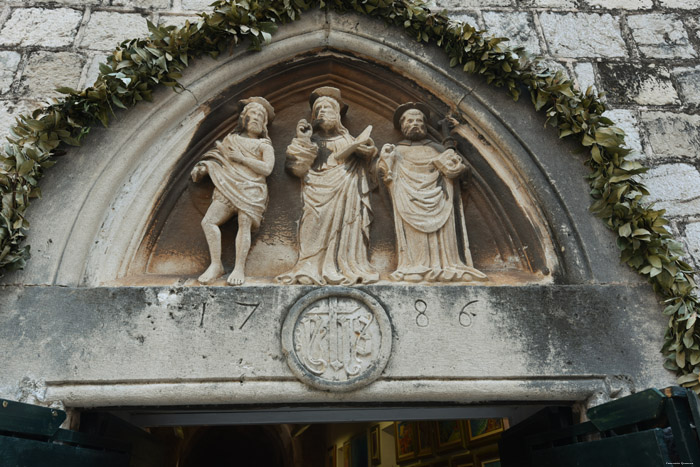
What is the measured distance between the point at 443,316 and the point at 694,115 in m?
1.94

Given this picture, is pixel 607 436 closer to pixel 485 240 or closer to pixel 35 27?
pixel 485 240

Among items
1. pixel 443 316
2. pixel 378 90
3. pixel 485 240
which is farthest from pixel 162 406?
pixel 378 90

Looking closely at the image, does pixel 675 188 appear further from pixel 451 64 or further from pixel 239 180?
pixel 239 180

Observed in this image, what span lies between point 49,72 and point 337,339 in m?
2.18

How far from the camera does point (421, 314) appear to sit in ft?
8.06

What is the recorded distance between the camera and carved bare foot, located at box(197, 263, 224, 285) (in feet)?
8.45

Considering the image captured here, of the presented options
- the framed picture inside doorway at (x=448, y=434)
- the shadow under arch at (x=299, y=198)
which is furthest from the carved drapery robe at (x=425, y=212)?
the framed picture inside doorway at (x=448, y=434)

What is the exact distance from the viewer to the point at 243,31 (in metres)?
2.81

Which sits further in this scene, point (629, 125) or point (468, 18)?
point (468, 18)

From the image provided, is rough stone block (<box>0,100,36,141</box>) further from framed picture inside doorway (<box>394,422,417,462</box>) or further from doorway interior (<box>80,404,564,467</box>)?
framed picture inside doorway (<box>394,422,417,462</box>)

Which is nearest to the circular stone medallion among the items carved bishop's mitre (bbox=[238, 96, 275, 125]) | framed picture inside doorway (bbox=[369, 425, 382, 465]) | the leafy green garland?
carved bishop's mitre (bbox=[238, 96, 275, 125])

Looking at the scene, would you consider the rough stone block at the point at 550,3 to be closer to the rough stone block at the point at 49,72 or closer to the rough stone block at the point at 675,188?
the rough stone block at the point at 675,188

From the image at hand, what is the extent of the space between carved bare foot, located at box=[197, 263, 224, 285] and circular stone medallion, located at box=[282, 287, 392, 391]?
0.46 meters

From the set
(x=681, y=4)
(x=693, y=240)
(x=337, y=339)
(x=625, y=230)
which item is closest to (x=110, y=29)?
(x=337, y=339)
